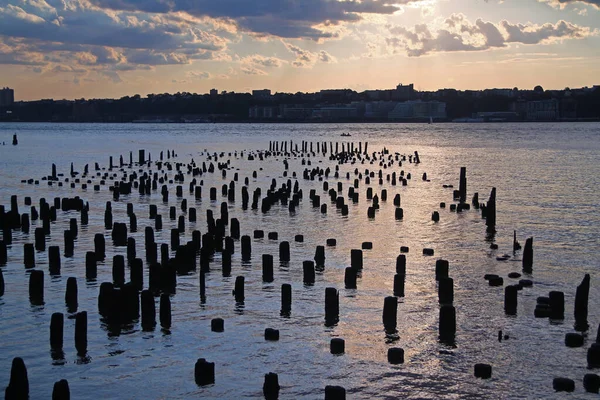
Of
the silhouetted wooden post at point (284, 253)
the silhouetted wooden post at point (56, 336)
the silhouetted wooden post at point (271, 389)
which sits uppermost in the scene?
the silhouetted wooden post at point (284, 253)

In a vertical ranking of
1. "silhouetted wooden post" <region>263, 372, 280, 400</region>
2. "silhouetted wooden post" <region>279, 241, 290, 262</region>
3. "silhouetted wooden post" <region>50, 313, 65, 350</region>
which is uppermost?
"silhouetted wooden post" <region>279, 241, 290, 262</region>

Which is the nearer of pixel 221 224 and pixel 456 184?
pixel 221 224

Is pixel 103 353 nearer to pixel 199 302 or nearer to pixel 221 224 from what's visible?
pixel 199 302

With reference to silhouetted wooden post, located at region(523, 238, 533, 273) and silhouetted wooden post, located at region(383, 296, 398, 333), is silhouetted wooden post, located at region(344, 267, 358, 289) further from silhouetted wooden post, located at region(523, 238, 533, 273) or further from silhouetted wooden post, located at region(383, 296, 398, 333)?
silhouetted wooden post, located at region(523, 238, 533, 273)

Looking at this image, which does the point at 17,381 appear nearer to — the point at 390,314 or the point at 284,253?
the point at 390,314

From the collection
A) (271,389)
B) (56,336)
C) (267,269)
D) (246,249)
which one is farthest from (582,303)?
(56,336)

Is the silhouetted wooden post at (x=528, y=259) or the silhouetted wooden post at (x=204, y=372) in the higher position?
the silhouetted wooden post at (x=528, y=259)

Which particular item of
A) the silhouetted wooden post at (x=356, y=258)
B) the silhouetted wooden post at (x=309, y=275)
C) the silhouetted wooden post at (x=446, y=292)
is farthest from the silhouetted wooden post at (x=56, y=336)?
the silhouetted wooden post at (x=356, y=258)

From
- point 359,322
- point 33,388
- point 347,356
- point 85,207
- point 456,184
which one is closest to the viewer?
point 33,388

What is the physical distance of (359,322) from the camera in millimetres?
22359

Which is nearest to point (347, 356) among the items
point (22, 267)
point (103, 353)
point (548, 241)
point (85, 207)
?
point (103, 353)

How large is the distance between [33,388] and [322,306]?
890 centimetres

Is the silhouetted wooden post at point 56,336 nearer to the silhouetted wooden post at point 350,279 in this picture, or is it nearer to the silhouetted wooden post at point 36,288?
the silhouetted wooden post at point 36,288

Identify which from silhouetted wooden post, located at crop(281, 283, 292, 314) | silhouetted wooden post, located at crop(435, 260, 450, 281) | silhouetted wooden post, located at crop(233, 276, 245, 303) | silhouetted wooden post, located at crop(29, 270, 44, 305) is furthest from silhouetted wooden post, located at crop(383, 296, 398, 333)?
silhouetted wooden post, located at crop(29, 270, 44, 305)
